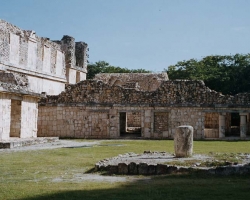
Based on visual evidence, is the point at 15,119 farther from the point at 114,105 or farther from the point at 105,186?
the point at 105,186

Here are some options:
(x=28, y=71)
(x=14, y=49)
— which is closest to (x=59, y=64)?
Result: (x=28, y=71)

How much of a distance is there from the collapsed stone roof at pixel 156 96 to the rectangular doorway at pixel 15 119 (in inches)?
270

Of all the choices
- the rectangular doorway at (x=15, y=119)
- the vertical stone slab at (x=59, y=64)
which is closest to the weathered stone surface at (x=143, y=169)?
the rectangular doorway at (x=15, y=119)

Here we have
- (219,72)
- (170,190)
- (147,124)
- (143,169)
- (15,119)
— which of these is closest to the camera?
(170,190)

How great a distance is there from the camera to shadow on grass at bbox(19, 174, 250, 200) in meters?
6.30

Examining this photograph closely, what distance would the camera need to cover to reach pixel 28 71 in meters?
27.4

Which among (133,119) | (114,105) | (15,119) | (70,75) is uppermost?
(70,75)

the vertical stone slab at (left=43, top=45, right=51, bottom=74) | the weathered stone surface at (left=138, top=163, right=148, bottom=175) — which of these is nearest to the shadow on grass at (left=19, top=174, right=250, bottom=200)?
the weathered stone surface at (left=138, top=163, right=148, bottom=175)

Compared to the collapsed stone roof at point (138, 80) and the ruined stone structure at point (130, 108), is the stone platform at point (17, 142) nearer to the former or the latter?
the ruined stone structure at point (130, 108)

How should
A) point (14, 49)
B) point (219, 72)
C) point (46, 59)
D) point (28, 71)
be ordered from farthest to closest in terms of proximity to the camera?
point (219, 72) → point (46, 59) → point (28, 71) → point (14, 49)

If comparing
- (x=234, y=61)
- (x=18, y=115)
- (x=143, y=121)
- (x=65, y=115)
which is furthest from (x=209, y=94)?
(x=234, y=61)

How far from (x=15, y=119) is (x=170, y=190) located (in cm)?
1292

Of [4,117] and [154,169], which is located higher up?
[4,117]

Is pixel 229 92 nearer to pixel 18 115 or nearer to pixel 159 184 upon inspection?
pixel 18 115
